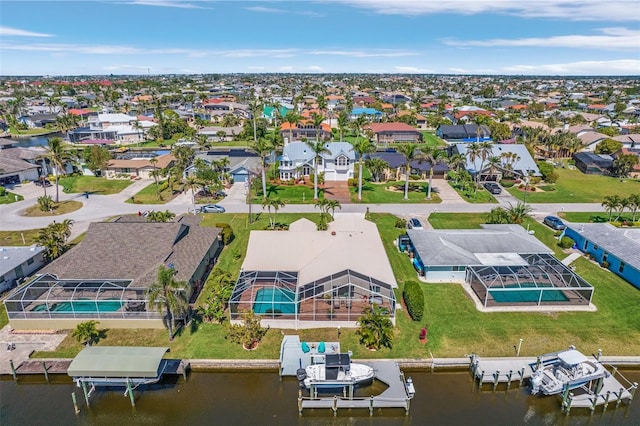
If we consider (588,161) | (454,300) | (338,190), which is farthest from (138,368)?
(588,161)

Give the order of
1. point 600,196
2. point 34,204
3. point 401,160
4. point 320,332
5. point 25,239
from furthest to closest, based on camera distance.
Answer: point 401,160, point 600,196, point 34,204, point 25,239, point 320,332

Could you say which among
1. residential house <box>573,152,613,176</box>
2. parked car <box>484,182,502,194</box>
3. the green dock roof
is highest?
residential house <box>573,152,613,176</box>

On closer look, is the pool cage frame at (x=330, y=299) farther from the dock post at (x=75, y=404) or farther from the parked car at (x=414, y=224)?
the parked car at (x=414, y=224)

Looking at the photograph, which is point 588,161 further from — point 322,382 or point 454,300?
point 322,382

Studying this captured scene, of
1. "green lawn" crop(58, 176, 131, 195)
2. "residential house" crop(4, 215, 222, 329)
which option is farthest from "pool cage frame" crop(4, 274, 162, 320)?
"green lawn" crop(58, 176, 131, 195)

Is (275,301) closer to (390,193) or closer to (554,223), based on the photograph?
(390,193)

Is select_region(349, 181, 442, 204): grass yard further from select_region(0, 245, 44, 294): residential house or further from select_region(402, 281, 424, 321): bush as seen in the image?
select_region(0, 245, 44, 294): residential house

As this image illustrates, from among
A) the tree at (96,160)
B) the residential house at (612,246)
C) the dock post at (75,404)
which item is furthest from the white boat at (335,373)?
the tree at (96,160)
